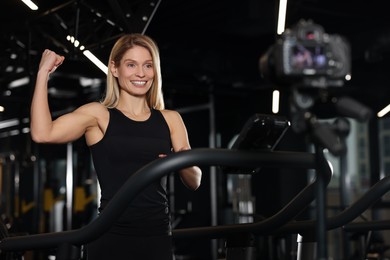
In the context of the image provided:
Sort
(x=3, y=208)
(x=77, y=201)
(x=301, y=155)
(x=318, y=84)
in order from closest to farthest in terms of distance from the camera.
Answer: (x=318, y=84)
(x=301, y=155)
(x=3, y=208)
(x=77, y=201)

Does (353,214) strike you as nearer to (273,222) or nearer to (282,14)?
(273,222)

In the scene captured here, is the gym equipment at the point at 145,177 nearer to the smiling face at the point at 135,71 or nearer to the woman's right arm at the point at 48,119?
the woman's right arm at the point at 48,119

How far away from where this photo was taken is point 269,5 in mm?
7430

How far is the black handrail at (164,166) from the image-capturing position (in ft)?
5.61

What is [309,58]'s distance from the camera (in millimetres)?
1507

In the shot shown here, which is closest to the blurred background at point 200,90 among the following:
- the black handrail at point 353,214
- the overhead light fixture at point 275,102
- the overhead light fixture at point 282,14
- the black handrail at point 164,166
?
the overhead light fixture at point 275,102

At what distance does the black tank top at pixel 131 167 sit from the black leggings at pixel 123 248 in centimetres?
2

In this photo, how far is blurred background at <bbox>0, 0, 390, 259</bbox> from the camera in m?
6.88

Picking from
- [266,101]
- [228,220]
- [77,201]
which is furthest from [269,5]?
[77,201]

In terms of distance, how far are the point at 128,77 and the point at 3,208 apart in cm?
737

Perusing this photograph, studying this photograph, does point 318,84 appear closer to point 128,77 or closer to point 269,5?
point 128,77

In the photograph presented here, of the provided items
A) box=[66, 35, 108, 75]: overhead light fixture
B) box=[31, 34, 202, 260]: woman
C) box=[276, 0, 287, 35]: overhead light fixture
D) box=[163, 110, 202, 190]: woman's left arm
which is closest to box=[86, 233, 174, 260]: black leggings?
box=[31, 34, 202, 260]: woman

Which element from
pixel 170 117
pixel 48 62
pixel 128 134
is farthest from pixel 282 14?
pixel 48 62

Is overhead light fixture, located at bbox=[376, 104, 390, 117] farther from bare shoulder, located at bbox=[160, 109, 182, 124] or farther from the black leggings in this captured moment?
the black leggings
